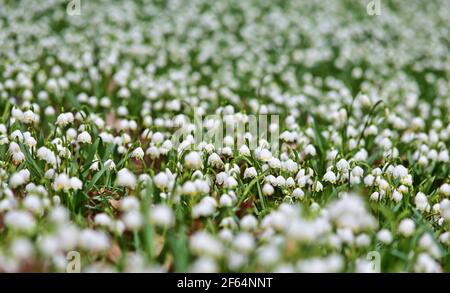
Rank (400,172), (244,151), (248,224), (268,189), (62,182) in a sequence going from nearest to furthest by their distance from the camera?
1. (248,224)
2. (62,182)
3. (268,189)
4. (400,172)
5. (244,151)

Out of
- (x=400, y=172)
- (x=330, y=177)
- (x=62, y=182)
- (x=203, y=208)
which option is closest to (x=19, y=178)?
(x=62, y=182)

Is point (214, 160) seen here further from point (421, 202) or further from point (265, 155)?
point (421, 202)

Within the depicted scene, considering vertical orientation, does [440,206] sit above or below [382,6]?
below

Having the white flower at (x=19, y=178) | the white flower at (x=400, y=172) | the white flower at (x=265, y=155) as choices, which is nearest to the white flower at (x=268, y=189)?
the white flower at (x=265, y=155)

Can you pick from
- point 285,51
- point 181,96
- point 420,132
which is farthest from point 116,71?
point 420,132

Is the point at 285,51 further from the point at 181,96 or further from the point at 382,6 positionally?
the point at 382,6

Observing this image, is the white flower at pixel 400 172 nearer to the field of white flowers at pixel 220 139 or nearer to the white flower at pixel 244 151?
the field of white flowers at pixel 220 139

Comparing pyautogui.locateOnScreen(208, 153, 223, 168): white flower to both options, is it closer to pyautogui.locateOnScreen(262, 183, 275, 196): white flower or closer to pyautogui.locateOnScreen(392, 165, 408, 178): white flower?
pyautogui.locateOnScreen(262, 183, 275, 196): white flower
